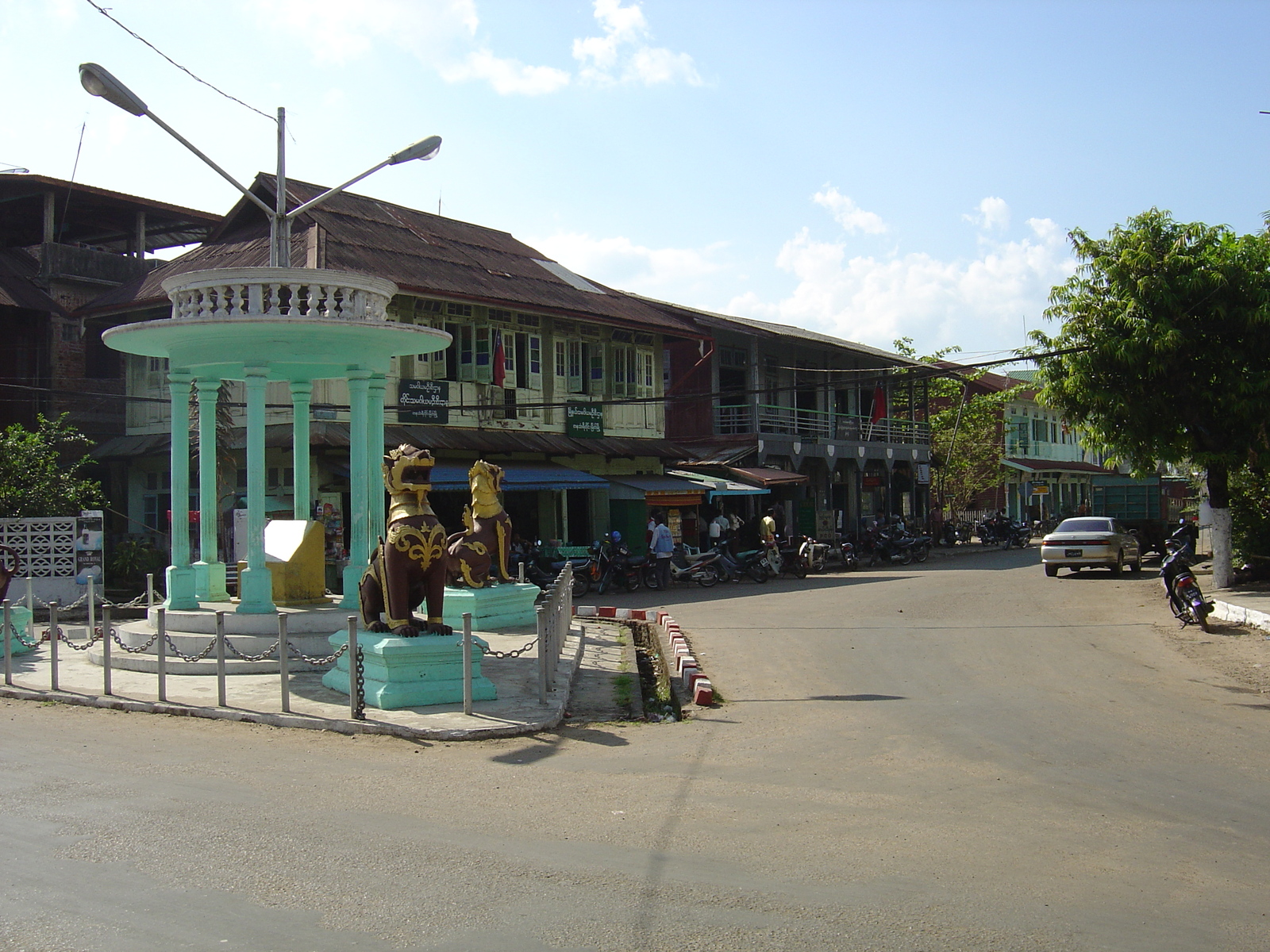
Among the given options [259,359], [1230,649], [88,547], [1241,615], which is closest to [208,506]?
[259,359]

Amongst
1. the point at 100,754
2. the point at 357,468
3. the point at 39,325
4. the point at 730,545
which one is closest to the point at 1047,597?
the point at 730,545

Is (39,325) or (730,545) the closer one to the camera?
(39,325)

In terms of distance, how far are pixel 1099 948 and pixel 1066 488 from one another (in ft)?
190

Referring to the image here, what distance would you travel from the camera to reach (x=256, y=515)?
457 inches

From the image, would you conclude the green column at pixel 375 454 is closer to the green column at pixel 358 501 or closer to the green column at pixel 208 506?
the green column at pixel 358 501

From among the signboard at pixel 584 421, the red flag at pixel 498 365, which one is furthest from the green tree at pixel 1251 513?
the red flag at pixel 498 365

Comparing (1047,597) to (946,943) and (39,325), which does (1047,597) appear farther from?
(39,325)

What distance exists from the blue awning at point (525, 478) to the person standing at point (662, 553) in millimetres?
2338

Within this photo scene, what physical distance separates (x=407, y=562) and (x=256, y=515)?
3.15 meters

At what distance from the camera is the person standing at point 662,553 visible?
23000 mm

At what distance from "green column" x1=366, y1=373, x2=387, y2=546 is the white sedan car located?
16.6 m

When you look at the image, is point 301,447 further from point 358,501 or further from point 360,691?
point 360,691

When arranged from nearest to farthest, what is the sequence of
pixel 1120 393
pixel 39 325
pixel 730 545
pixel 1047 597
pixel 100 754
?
pixel 100 754
pixel 1120 393
pixel 1047 597
pixel 39 325
pixel 730 545

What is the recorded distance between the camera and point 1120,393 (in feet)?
59.9
